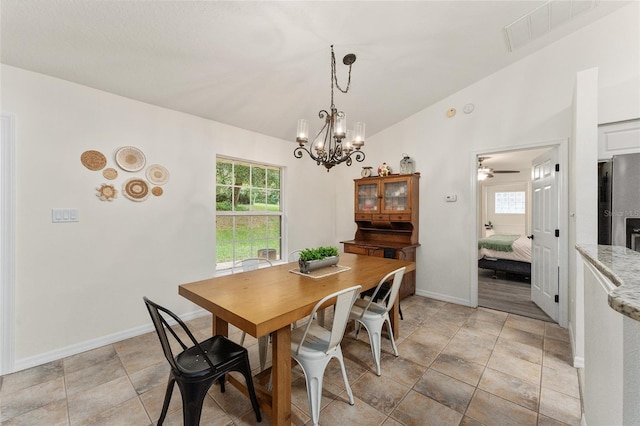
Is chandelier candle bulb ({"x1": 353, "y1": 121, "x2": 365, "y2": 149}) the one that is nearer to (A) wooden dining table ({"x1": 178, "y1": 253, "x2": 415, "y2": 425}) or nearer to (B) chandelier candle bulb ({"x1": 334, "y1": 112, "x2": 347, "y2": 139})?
(B) chandelier candle bulb ({"x1": 334, "y1": 112, "x2": 347, "y2": 139})

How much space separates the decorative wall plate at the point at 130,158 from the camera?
2.61 m

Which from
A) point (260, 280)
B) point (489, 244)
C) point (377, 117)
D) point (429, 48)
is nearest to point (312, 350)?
point (260, 280)

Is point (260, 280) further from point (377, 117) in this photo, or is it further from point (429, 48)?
point (377, 117)

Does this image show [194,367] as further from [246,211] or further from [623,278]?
[246,211]

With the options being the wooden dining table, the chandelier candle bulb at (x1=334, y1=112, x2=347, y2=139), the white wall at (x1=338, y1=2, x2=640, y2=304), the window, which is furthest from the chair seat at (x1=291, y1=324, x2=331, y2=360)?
the white wall at (x1=338, y1=2, x2=640, y2=304)

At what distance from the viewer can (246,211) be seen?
379cm

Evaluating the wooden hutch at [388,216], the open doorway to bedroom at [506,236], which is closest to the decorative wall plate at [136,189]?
the wooden hutch at [388,216]

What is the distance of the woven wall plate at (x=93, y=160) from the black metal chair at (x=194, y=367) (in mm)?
Answer: 1783

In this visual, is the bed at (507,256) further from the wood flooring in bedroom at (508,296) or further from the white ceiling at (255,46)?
the white ceiling at (255,46)

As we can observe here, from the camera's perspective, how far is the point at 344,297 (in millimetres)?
1608

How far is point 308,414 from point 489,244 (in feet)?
15.4

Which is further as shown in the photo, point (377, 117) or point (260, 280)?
point (377, 117)

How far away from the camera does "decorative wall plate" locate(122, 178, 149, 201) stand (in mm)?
2662

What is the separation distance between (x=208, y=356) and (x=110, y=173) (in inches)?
81.8
